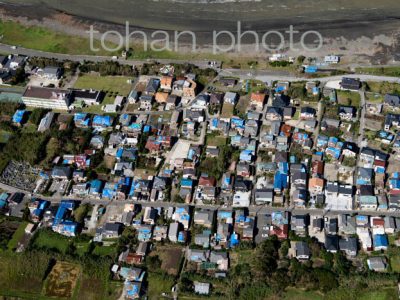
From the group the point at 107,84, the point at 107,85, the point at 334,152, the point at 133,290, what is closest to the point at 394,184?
the point at 334,152

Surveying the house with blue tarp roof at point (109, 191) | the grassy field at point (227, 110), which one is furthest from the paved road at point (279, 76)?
the house with blue tarp roof at point (109, 191)

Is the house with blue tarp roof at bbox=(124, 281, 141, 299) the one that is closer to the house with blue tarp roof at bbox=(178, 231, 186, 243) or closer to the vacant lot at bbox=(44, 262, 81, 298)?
the vacant lot at bbox=(44, 262, 81, 298)

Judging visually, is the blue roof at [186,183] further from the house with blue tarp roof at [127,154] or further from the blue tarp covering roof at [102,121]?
the blue tarp covering roof at [102,121]

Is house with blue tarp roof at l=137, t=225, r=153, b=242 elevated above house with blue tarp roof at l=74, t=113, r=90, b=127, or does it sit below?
below

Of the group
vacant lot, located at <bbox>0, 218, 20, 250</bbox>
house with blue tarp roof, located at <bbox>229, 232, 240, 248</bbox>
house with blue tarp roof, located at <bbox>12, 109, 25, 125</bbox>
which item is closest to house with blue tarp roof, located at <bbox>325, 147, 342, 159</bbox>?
house with blue tarp roof, located at <bbox>229, 232, 240, 248</bbox>

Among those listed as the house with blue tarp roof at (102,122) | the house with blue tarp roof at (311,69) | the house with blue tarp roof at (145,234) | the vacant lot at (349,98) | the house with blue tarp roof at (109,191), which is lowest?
the house with blue tarp roof at (145,234)

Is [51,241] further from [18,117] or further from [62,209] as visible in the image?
[18,117]

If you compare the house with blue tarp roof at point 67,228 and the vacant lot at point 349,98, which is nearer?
the house with blue tarp roof at point 67,228
